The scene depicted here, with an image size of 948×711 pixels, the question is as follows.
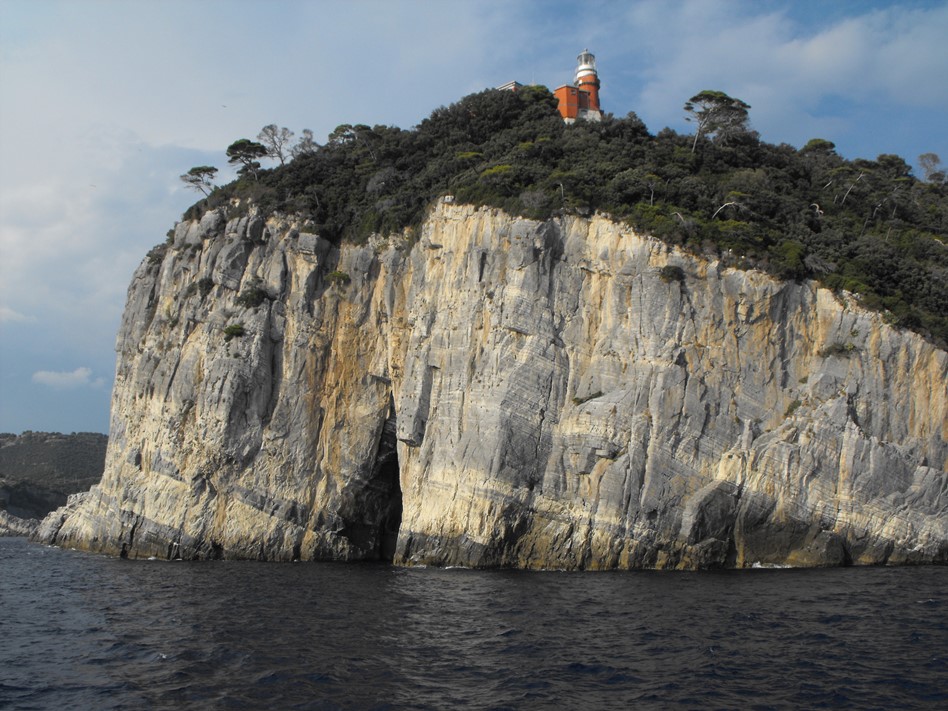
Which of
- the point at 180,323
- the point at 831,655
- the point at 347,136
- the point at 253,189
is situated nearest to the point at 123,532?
the point at 180,323

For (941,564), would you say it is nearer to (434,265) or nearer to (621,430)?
(621,430)

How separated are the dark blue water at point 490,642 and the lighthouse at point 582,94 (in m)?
40.2

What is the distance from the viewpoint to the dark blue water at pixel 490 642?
49.9ft

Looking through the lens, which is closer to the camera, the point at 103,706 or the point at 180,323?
the point at 103,706

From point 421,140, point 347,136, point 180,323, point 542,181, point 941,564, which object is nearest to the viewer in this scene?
point 941,564

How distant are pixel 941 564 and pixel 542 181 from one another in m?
23.8

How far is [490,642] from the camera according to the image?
19.1 meters

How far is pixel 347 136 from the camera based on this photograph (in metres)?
54.2

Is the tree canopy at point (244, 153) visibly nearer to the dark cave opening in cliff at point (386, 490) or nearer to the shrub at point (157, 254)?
the shrub at point (157, 254)

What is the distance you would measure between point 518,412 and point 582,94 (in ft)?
120

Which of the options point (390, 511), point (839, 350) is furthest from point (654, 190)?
point (390, 511)

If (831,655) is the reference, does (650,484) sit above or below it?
above

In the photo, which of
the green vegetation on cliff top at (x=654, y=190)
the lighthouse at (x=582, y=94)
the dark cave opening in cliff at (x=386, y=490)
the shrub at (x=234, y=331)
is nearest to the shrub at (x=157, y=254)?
the green vegetation on cliff top at (x=654, y=190)

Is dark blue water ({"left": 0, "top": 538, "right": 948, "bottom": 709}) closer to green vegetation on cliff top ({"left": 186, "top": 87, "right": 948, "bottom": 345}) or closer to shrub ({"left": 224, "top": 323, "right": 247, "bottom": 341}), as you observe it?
green vegetation on cliff top ({"left": 186, "top": 87, "right": 948, "bottom": 345})
